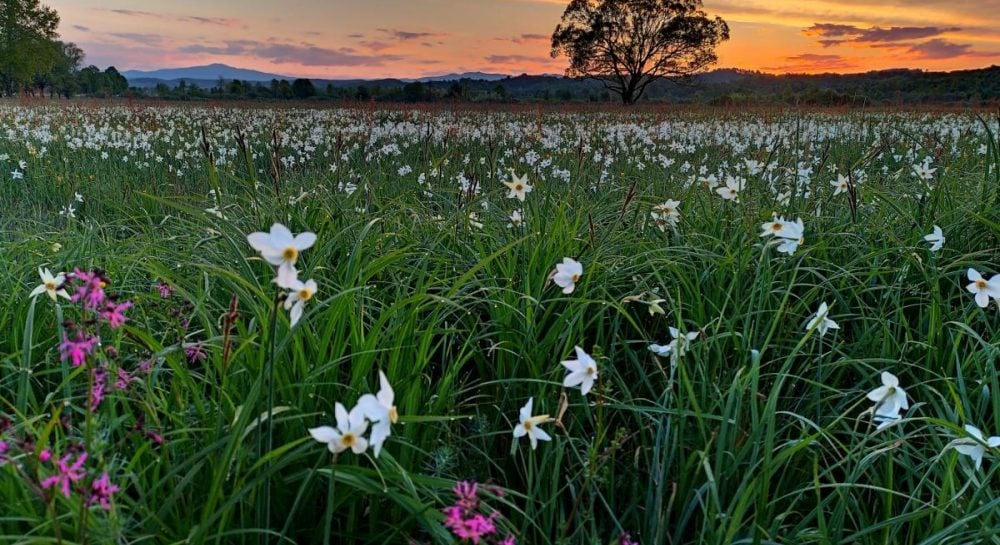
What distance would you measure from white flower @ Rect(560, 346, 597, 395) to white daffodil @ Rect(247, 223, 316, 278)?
0.72 meters

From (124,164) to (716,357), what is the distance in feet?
27.9

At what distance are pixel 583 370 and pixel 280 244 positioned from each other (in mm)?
806

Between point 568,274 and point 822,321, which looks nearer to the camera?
point 568,274

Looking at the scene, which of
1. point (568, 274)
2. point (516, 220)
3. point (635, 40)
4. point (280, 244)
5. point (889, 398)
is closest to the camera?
point (280, 244)

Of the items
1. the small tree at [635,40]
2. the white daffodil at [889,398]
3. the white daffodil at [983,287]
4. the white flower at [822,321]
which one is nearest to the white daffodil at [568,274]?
the white flower at [822,321]

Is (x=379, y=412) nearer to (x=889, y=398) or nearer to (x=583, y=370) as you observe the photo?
(x=583, y=370)

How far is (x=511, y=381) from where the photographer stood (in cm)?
217

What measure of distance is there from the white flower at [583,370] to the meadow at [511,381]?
0.04 feet

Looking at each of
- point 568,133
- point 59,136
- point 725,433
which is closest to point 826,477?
point 725,433

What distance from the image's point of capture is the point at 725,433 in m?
1.92

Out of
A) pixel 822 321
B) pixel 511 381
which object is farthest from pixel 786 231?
pixel 511 381

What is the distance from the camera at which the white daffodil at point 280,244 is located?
105 centimetres

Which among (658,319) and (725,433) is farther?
(658,319)

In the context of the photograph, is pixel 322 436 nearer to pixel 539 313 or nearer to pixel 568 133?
pixel 539 313
